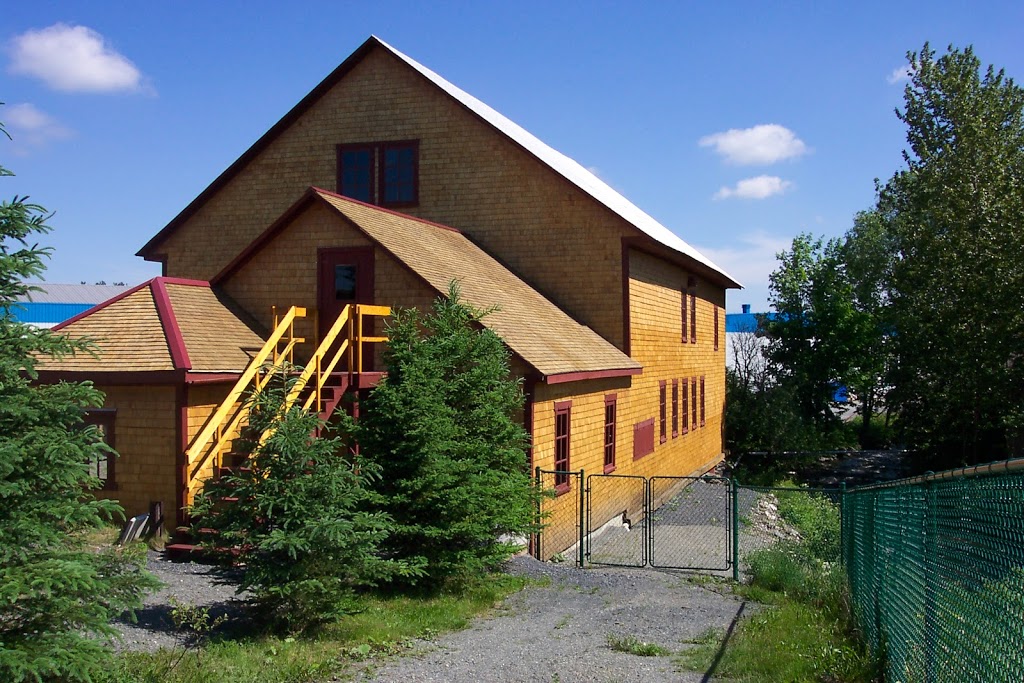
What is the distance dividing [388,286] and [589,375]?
415cm

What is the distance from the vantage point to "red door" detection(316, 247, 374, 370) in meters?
17.5

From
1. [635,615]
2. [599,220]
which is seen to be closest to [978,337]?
[599,220]

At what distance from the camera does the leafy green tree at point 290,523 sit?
32.1ft

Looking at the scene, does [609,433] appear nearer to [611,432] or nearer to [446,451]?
[611,432]

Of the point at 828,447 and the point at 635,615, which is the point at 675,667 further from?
the point at 828,447

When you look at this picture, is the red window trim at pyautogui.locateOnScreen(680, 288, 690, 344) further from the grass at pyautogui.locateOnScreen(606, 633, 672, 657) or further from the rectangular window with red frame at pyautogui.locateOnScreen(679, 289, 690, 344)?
the grass at pyautogui.locateOnScreen(606, 633, 672, 657)

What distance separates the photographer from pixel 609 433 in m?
20.4

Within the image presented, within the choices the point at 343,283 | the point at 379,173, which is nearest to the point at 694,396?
the point at 379,173

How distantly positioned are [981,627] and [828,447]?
35139 millimetres

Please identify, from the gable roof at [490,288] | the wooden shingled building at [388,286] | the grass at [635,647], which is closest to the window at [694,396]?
the wooden shingled building at [388,286]

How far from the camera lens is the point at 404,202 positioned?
2334cm

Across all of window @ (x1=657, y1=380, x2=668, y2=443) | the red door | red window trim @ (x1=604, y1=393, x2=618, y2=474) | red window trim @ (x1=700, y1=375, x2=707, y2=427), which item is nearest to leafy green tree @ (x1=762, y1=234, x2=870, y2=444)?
red window trim @ (x1=700, y1=375, x2=707, y2=427)

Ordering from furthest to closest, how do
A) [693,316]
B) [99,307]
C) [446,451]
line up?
[693,316] → [99,307] → [446,451]

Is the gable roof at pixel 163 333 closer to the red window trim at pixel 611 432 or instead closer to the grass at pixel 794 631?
the red window trim at pixel 611 432
